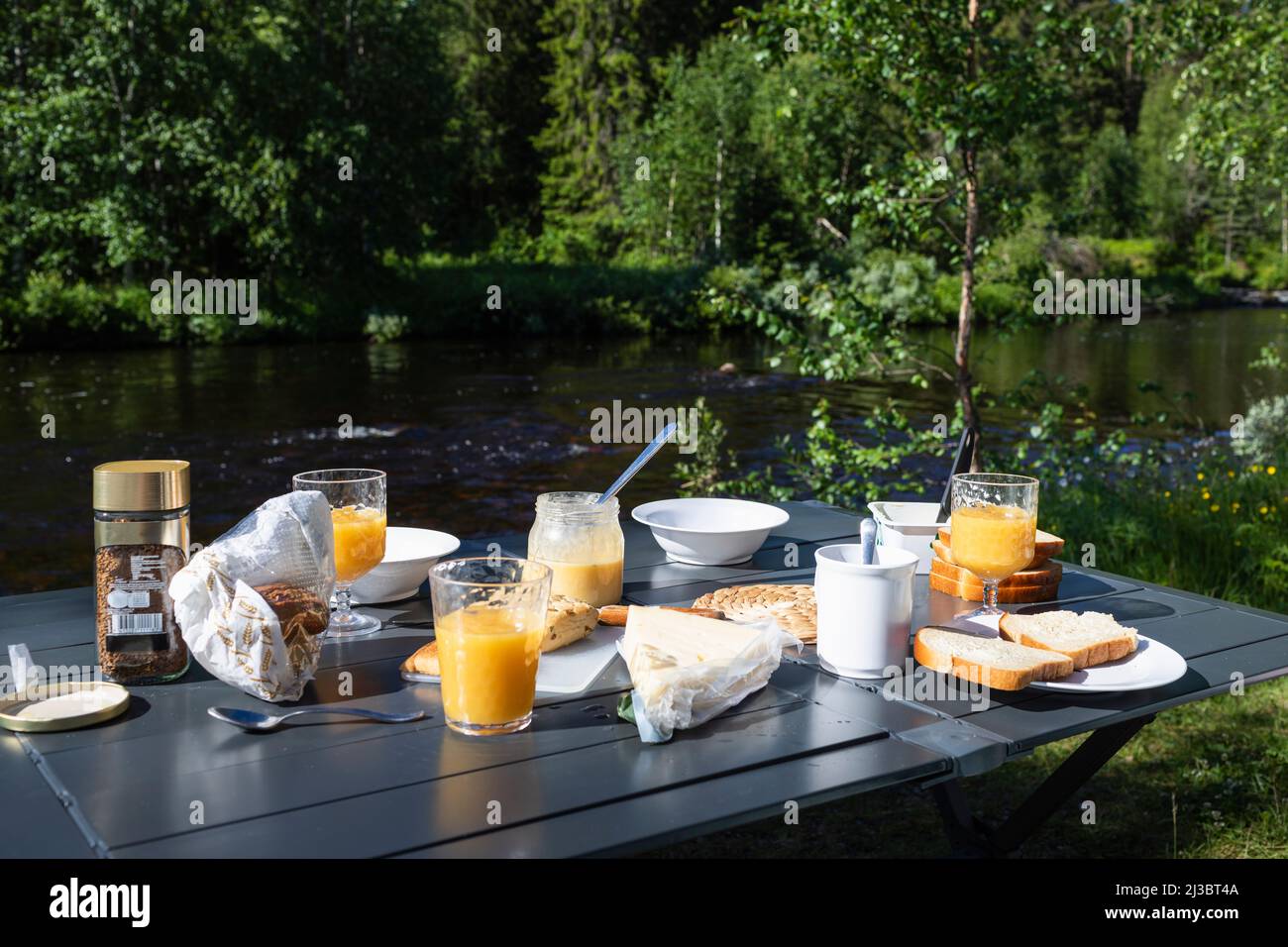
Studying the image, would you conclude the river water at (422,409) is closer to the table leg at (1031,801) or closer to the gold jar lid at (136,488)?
the table leg at (1031,801)

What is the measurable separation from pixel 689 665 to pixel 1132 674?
2.81 feet

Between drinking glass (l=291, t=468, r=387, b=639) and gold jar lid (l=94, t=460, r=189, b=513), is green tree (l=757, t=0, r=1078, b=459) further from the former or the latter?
gold jar lid (l=94, t=460, r=189, b=513)

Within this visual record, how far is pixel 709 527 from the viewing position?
10.8ft

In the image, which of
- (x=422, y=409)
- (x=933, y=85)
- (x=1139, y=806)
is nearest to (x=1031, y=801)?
(x=1139, y=806)

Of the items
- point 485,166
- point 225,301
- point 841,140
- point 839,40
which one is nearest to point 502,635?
point 839,40

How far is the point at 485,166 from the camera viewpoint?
42938 mm

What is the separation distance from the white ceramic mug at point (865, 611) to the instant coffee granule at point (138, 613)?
3.93 feet

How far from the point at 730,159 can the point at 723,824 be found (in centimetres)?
3323

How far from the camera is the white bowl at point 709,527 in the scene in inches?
121

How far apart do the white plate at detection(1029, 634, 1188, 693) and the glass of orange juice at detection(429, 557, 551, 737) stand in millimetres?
932

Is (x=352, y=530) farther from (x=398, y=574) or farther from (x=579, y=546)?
(x=579, y=546)

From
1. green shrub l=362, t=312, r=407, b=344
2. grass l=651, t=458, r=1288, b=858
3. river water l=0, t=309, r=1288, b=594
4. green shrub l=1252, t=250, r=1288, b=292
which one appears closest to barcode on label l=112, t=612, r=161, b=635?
grass l=651, t=458, r=1288, b=858

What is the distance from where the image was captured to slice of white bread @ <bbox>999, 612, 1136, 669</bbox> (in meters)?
2.24

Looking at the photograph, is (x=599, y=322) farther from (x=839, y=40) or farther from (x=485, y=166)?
(x=839, y=40)
